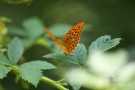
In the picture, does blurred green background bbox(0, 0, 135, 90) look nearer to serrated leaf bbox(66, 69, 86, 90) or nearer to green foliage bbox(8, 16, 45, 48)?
green foliage bbox(8, 16, 45, 48)

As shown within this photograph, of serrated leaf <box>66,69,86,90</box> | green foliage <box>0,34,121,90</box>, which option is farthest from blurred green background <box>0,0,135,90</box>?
serrated leaf <box>66,69,86,90</box>

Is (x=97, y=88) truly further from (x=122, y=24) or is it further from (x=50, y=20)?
(x=50, y=20)

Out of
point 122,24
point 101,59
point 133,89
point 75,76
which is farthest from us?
point 122,24

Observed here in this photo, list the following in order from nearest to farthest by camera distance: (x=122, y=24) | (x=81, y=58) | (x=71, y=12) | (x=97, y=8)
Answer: (x=81, y=58) → (x=122, y=24) → (x=97, y=8) → (x=71, y=12)

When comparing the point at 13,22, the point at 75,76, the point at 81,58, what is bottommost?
the point at 75,76

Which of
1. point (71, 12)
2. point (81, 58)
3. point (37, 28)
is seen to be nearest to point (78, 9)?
point (71, 12)

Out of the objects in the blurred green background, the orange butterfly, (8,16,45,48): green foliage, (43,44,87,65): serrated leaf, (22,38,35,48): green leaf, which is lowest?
(43,44,87,65): serrated leaf

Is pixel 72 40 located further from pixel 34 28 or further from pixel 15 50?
pixel 34 28
